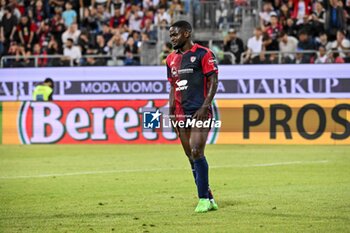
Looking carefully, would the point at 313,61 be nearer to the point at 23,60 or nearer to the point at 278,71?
the point at 278,71

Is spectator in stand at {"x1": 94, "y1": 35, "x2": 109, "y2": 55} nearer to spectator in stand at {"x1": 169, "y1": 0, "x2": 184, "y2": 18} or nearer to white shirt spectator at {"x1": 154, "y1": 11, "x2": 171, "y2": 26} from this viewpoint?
white shirt spectator at {"x1": 154, "y1": 11, "x2": 171, "y2": 26}

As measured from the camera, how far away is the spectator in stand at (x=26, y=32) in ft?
98.0

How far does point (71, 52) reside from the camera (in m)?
28.5

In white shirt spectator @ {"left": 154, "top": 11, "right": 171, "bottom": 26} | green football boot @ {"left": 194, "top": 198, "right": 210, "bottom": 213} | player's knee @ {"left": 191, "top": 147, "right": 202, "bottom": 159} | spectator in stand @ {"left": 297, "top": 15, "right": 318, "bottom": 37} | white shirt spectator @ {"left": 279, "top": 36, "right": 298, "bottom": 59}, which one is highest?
white shirt spectator @ {"left": 154, "top": 11, "right": 171, "bottom": 26}

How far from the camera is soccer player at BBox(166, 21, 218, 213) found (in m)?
10.7

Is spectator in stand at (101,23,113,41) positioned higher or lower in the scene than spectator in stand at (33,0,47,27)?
lower

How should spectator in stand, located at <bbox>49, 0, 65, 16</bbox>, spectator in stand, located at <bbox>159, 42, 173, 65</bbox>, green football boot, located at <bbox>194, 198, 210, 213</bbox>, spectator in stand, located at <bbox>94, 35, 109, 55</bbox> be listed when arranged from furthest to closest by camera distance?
spectator in stand, located at <bbox>49, 0, 65, 16</bbox>, spectator in stand, located at <bbox>94, 35, 109, 55</bbox>, spectator in stand, located at <bbox>159, 42, 173, 65</bbox>, green football boot, located at <bbox>194, 198, 210, 213</bbox>

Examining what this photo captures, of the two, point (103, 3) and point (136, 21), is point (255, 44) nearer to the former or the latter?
point (136, 21)

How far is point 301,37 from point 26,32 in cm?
968

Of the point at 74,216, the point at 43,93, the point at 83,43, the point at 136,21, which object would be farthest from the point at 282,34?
the point at 74,216

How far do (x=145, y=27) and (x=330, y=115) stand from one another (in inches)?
350

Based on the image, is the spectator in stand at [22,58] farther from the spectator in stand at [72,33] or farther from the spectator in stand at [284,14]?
the spectator in stand at [284,14]

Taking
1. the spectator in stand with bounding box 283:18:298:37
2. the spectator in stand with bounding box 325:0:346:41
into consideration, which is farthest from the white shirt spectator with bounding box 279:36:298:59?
the spectator in stand with bounding box 325:0:346:41

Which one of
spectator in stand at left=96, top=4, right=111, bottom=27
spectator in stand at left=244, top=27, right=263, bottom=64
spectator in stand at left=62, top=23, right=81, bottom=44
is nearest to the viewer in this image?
spectator in stand at left=244, top=27, right=263, bottom=64
